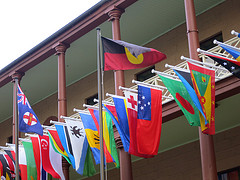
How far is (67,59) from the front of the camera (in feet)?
88.2

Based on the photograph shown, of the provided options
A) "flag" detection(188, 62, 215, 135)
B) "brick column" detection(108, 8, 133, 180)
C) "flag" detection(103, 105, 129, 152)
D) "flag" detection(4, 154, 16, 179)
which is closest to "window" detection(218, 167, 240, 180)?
"brick column" detection(108, 8, 133, 180)

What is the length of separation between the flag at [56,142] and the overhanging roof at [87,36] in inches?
214

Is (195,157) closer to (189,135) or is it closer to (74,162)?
(189,135)

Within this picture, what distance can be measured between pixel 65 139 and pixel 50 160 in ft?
5.26

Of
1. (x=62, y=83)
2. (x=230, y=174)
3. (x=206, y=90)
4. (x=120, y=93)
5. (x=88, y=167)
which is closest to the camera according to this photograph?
(x=206, y=90)

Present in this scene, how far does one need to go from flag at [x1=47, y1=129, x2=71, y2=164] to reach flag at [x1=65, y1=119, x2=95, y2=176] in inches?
26.5

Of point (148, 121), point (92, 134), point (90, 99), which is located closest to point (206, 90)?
point (148, 121)

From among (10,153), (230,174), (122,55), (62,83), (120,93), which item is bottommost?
(230,174)

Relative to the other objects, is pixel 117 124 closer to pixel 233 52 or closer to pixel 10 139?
pixel 233 52

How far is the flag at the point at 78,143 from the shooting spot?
62.5 ft

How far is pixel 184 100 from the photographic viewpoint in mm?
15688

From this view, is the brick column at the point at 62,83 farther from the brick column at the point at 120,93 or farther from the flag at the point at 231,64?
the flag at the point at 231,64

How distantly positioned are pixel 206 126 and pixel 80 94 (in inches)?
591

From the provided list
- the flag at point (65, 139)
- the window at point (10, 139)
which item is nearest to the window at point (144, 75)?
the flag at point (65, 139)
